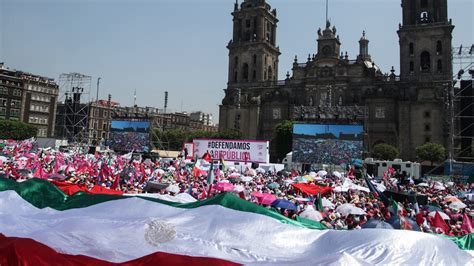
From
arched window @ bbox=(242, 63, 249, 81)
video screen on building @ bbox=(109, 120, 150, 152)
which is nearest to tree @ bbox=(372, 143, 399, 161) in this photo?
arched window @ bbox=(242, 63, 249, 81)

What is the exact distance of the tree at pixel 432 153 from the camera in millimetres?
51431

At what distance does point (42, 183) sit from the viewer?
11.0 m

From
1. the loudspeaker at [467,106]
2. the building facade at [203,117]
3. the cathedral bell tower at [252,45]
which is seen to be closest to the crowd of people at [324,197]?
the loudspeaker at [467,106]

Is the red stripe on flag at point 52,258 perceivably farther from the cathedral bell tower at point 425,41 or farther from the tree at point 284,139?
the cathedral bell tower at point 425,41

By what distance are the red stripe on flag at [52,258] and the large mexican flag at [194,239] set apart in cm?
1

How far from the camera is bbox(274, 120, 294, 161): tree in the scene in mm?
59844

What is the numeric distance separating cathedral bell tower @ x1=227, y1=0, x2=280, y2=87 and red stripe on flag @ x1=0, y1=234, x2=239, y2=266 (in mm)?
67913

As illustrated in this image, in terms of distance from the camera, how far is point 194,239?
23.2 feet

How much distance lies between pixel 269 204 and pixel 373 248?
26.4ft

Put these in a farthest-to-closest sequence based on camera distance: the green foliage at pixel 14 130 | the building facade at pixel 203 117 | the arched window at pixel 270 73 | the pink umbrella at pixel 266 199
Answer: the building facade at pixel 203 117 → the arched window at pixel 270 73 → the green foliage at pixel 14 130 → the pink umbrella at pixel 266 199

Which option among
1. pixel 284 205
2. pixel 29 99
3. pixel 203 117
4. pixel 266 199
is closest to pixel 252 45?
pixel 29 99

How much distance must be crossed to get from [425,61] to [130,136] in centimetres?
4583

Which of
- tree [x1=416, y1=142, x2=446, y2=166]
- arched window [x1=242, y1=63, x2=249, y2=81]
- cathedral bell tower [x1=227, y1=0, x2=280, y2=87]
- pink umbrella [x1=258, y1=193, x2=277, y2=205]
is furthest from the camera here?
arched window [x1=242, y1=63, x2=249, y2=81]

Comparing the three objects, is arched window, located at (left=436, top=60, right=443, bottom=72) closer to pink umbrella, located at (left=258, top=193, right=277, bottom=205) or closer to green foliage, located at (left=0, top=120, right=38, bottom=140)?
pink umbrella, located at (left=258, top=193, right=277, bottom=205)
